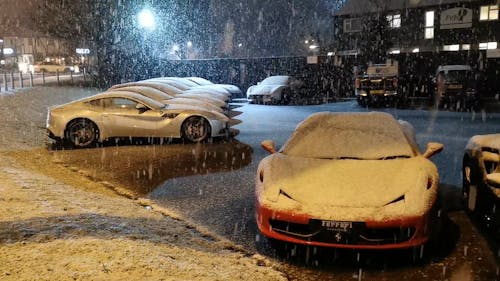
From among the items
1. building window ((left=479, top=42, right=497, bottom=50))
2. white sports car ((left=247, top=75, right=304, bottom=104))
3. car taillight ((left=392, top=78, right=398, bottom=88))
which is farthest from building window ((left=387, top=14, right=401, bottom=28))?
car taillight ((left=392, top=78, right=398, bottom=88))

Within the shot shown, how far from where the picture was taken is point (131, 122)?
11.4 metres

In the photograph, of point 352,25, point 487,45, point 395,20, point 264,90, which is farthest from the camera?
point 352,25

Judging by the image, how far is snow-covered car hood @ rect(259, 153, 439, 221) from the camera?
4.48 m

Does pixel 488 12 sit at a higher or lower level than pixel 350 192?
higher

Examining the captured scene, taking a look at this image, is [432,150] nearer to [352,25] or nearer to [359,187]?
[359,187]

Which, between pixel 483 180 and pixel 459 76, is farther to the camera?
pixel 459 76

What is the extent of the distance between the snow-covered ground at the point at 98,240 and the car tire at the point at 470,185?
9.37ft

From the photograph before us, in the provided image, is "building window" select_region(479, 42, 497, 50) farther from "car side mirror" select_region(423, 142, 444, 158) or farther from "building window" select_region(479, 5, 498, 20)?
"car side mirror" select_region(423, 142, 444, 158)

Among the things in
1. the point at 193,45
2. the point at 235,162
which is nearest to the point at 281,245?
the point at 235,162

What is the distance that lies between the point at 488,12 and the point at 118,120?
95.8 ft

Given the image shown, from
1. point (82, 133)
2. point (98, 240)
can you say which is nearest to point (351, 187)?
point (98, 240)

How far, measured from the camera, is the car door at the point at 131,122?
11.4 m

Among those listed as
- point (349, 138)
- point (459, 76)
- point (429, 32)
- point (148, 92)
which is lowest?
point (349, 138)

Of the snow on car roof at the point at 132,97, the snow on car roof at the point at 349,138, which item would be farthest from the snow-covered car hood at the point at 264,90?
the snow on car roof at the point at 349,138
